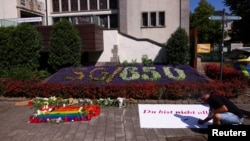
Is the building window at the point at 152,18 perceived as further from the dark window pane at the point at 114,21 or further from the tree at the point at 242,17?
the tree at the point at 242,17

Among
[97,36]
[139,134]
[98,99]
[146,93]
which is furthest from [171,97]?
[97,36]

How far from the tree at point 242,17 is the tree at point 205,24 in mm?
8668

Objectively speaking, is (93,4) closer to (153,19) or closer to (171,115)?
(153,19)

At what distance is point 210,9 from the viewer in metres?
42.2

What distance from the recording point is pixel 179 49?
1625 cm

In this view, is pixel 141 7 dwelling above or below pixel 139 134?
above

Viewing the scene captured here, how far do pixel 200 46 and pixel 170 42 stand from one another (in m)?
2.14

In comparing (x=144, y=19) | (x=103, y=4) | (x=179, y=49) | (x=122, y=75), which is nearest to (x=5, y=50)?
(x=122, y=75)

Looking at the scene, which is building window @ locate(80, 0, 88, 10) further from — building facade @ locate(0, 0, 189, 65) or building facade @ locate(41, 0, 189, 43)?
building facade @ locate(41, 0, 189, 43)

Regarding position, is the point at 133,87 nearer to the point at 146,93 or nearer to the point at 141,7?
the point at 146,93

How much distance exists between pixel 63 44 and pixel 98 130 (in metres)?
7.21

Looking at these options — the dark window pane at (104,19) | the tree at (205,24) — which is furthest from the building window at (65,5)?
the tree at (205,24)

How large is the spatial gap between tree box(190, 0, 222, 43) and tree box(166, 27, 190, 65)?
25722 millimetres

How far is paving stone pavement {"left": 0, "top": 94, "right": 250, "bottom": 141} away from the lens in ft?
20.0
